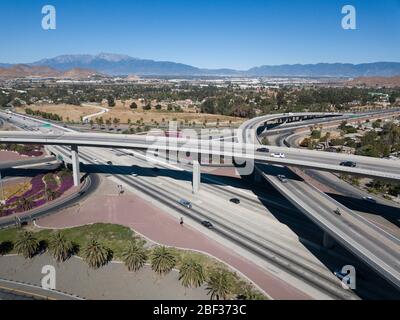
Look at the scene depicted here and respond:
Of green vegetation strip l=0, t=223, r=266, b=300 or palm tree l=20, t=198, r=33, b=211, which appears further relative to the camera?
palm tree l=20, t=198, r=33, b=211

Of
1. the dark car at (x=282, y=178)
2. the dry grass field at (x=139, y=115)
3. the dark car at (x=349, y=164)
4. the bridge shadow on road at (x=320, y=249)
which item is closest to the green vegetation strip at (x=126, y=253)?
the bridge shadow on road at (x=320, y=249)

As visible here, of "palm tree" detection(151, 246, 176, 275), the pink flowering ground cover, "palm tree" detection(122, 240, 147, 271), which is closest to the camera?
"palm tree" detection(151, 246, 176, 275)

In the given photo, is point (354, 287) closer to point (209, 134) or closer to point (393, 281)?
point (393, 281)

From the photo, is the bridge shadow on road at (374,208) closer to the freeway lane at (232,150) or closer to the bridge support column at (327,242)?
the freeway lane at (232,150)

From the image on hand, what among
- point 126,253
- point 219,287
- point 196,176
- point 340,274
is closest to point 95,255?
point 126,253

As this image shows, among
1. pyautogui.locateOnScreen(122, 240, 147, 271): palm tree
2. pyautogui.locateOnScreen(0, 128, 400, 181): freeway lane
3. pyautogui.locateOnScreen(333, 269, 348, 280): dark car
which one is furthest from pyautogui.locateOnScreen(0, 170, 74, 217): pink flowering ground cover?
pyautogui.locateOnScreen(333, 269, 348, 280): dark car

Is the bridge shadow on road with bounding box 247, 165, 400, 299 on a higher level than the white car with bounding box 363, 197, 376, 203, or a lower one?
lower

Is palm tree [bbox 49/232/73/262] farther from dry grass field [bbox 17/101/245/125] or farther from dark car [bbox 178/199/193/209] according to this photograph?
dry grass field [bbox 17/101/245/125]
